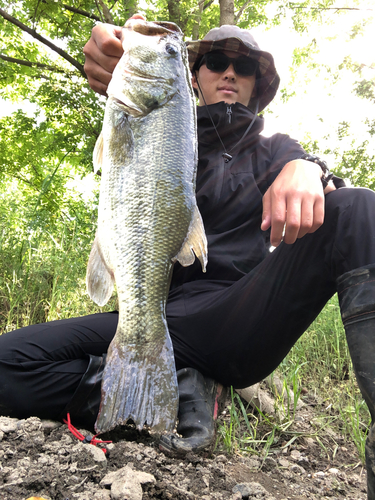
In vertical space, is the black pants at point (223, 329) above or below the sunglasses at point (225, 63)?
below

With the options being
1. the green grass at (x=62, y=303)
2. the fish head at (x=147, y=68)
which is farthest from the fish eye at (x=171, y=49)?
the green grass at (x=62, y=303)

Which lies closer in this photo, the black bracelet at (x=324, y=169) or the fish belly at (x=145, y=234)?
the fish belly at (x=145, y=234)

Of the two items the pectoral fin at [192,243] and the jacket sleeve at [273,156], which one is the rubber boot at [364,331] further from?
the jacket sleeve at [273,156]

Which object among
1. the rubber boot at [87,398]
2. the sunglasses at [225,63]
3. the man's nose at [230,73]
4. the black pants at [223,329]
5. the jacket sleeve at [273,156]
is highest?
the sunglasses at [225,63]

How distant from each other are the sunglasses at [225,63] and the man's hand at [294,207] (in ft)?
5.53

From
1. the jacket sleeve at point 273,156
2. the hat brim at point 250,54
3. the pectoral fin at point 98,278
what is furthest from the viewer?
the hat brim at point 250,54

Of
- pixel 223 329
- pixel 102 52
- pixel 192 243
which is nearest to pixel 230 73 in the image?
pixel 102 52

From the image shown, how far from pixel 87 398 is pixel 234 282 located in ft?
3.55

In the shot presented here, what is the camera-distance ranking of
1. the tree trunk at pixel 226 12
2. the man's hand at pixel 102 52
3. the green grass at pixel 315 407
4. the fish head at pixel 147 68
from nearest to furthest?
the fish head at pixel 147 68 → the man's hand at pixel 102 52 → the green grass at pixel 315 407 → the tree trunk at pixel 226 12

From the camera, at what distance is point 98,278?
1.78 meters

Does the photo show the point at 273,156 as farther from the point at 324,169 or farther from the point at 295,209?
the point at 295,209

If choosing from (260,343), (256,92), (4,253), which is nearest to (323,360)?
(260,343)

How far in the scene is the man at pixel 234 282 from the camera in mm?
1564

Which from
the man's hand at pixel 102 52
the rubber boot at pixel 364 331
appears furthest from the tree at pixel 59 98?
the rubber boot at pixel 364 331
